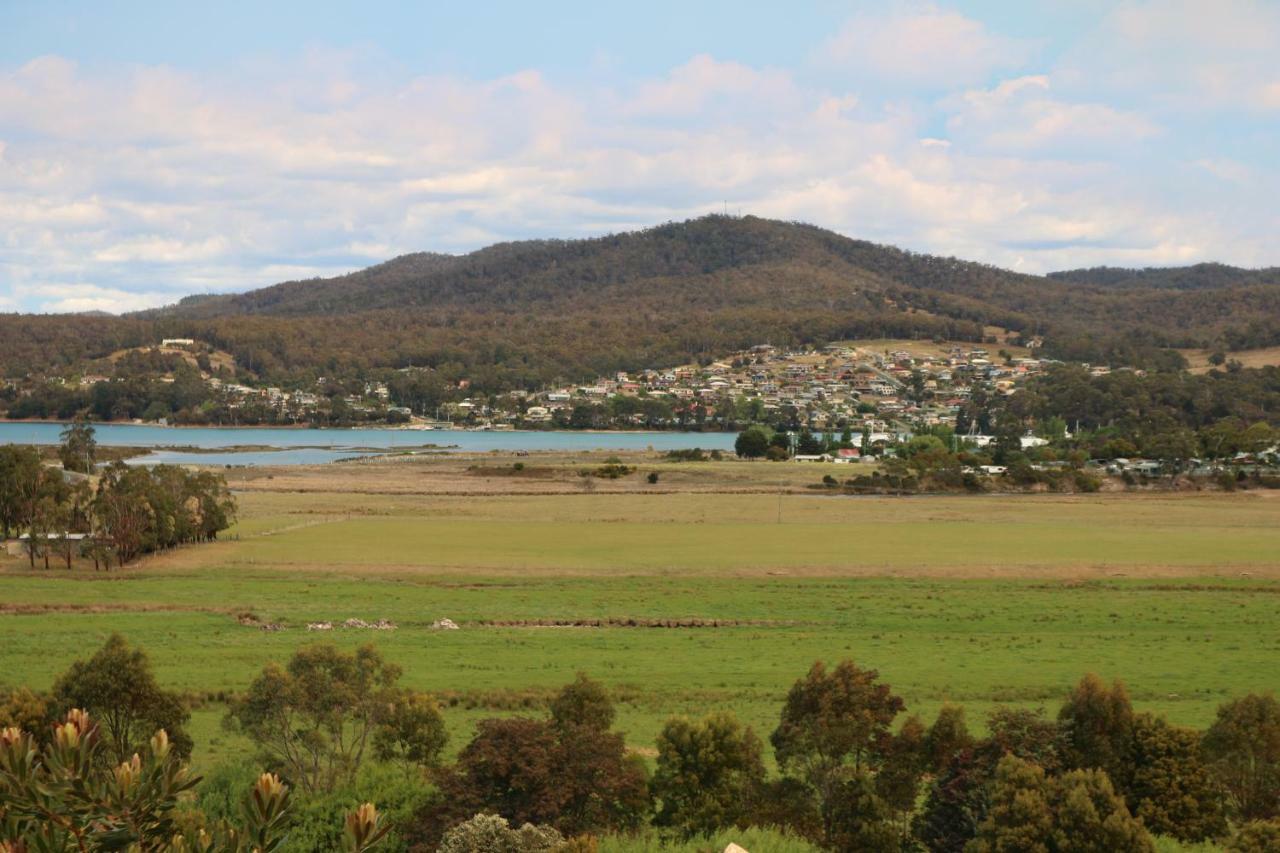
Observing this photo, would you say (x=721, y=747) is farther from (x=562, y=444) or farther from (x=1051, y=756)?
(x=562, y=444)

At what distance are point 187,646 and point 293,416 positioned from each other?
146 meters

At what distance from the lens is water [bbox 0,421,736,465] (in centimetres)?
11244

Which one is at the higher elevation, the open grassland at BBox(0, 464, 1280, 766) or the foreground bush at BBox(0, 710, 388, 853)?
the foreground bush at BBox(0, 710, 388, 853)

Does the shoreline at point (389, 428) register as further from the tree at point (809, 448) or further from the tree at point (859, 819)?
the tree at point (859, 819)

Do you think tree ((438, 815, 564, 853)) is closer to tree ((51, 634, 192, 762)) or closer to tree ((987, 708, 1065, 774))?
tree ((987, 708, 1065, 774))

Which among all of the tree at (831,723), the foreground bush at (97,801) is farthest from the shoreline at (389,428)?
the foreground bush at (97,801)

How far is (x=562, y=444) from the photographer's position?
445 ft

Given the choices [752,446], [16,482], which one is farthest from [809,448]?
[16,482]

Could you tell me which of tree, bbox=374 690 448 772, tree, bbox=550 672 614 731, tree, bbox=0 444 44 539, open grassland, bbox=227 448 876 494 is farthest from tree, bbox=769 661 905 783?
open grassland, bbox=227 448 876 494

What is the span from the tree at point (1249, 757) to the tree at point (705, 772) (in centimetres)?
708

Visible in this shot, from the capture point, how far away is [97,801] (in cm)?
577

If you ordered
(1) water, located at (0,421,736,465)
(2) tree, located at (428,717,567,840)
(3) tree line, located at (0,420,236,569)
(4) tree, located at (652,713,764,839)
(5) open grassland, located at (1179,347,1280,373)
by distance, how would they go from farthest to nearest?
(5) open grassland, located at (1179,347,1280,373)
(1) water, located at (0,421,736,465)
(3) tree line, located at (0,420,236,569)
(4) tree, located at (652,713,764,839)
(2) tree, located at (428,717,567,840)

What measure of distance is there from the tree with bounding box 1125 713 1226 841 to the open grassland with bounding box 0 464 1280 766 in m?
6.73

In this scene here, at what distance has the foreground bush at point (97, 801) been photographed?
5.59 m
